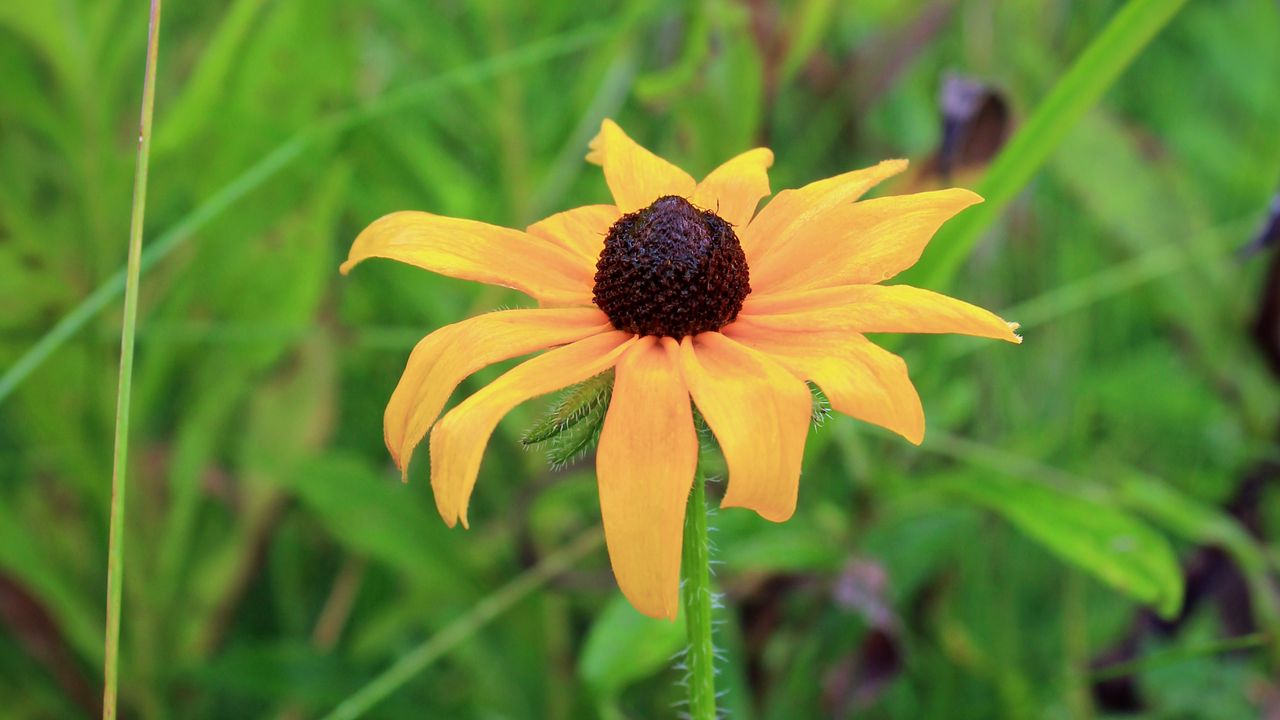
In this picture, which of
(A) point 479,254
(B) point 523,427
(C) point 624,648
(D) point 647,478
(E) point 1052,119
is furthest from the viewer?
(B) point 523,427

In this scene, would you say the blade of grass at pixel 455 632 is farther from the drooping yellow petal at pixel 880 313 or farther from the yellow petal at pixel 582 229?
the drooping yellow petal at pixel 880 313

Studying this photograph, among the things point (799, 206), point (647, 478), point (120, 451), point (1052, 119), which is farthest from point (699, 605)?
point (1052, 119)

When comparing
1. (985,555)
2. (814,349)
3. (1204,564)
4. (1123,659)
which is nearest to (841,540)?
(985,555)

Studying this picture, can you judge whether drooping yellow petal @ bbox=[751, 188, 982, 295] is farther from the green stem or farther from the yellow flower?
the green stem

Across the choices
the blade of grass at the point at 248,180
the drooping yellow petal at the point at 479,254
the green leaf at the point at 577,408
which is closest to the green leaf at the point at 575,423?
the green leaf at the point at 577,408

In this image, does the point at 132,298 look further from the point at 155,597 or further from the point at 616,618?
the point at 155,597

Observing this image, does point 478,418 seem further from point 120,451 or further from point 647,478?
point 120,451

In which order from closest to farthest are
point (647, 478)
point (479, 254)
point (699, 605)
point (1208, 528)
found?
point (647, 478) → point (699, 605) → point (479, 254) → point (1208, 528)

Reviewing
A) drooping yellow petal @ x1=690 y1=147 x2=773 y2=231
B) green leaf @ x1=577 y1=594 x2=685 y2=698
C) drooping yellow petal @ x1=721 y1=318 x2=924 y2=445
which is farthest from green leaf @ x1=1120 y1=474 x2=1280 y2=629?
drooping yellow petal @ x1=721 y1=318 x2=924 y2=445
